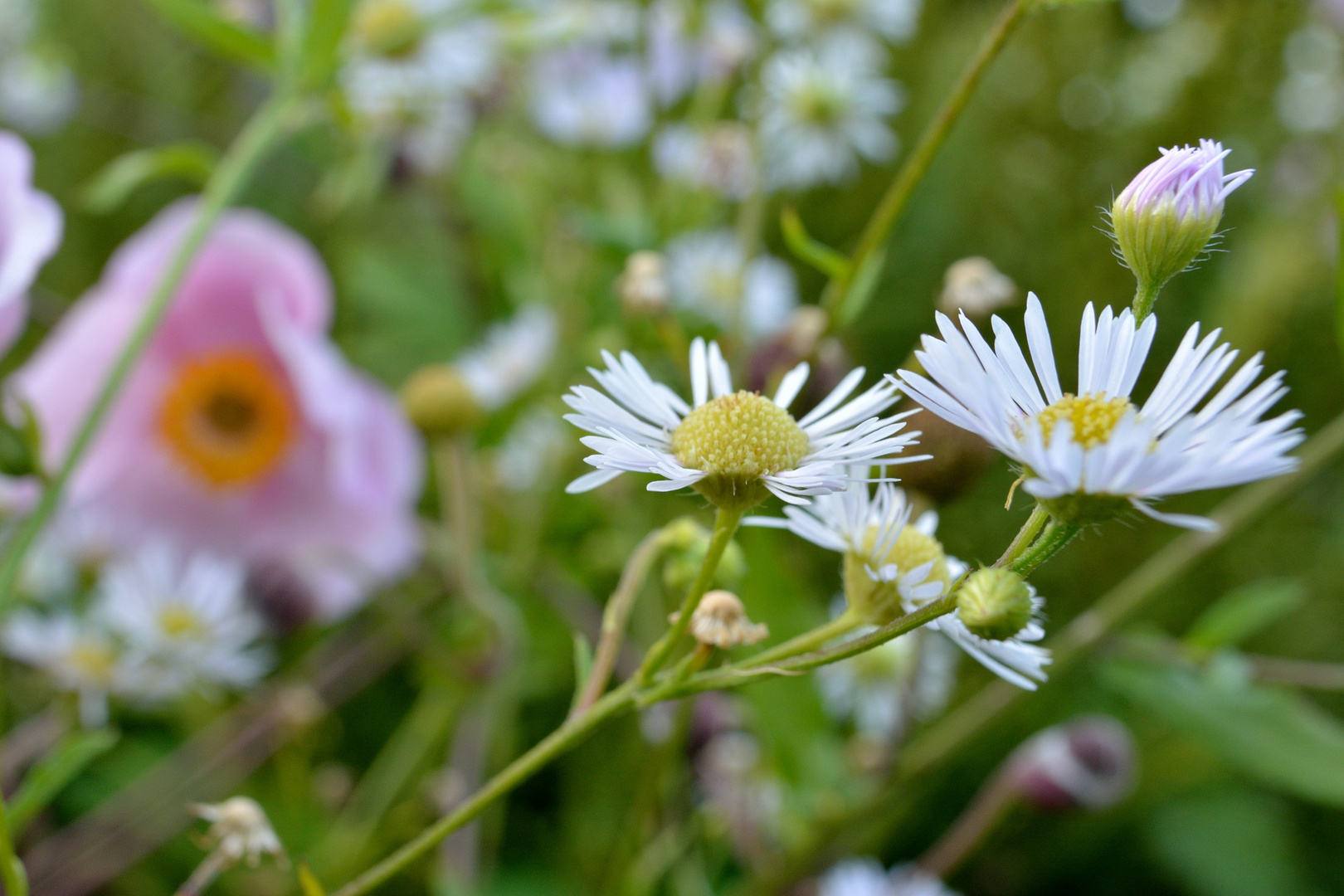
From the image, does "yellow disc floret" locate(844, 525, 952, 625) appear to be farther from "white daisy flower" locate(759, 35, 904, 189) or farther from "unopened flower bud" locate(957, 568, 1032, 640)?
"white daisy flower" locate(759, 35, 904, 189)

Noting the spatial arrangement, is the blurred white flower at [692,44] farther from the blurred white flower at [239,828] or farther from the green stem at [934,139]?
the blurred white flower at [239,828]

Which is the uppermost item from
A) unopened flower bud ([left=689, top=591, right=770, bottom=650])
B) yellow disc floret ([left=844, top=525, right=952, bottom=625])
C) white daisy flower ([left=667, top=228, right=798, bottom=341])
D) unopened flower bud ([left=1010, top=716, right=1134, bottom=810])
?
yellow disc floret ([left=844, top=525, right=952, bottom=625])

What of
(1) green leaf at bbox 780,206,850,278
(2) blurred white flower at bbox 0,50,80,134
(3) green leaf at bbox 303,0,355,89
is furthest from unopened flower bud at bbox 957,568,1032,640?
(2) blurred white flower at bbox 0,50,80,134

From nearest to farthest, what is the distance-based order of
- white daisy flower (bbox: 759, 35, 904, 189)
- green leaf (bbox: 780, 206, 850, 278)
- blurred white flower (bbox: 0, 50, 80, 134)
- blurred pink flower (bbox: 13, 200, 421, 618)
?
green leaf (bbox: 780, 206, 850, 278) < blurred pink flower (bbox: 13, 200, 421, 618) < white daisy flower (bbox: 759, 35, 904, 189) < blurred white flower (bbox: 0, 50, 80, 134)

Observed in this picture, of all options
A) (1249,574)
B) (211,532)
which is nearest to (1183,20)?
(1249,574)

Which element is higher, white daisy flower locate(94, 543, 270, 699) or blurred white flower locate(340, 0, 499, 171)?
blurred white flower locate(340, 0, 499, 171)

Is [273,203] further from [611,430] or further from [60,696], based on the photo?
[611,430]
